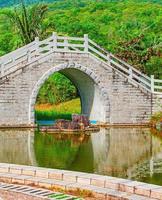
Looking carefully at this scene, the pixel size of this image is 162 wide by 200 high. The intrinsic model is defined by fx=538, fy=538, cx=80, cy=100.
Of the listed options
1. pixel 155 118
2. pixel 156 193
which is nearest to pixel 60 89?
pixel 155 118

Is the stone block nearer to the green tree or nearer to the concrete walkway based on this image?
the concrete walkway

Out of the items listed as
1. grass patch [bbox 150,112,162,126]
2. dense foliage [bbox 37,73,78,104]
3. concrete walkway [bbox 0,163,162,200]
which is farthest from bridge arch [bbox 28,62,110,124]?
concrete walkway [bbox 0,163,162,200]

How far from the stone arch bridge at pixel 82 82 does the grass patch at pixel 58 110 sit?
4.23m

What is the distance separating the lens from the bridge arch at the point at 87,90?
27734 mm

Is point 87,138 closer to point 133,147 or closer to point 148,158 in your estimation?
point 133,147

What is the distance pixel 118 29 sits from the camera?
64.8m

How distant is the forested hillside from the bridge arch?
6387 mm

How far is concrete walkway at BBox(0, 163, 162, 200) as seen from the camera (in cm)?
990

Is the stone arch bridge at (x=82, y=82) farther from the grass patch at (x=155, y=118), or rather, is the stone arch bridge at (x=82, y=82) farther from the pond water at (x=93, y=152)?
the pond water at (x=93, y=152)

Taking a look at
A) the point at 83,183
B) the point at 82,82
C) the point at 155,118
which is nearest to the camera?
the point at 83,183

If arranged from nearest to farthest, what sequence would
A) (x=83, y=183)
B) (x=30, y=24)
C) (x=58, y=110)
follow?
(x=83, y=183)
(x=30, y=24)
(x=58, y=110)

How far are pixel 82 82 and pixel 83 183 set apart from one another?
2069 centimetres

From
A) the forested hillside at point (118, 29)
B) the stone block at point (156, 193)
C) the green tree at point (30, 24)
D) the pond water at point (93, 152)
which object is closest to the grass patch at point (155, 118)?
the pond water at point (93, 152)

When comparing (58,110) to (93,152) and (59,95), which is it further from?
(93,152)
